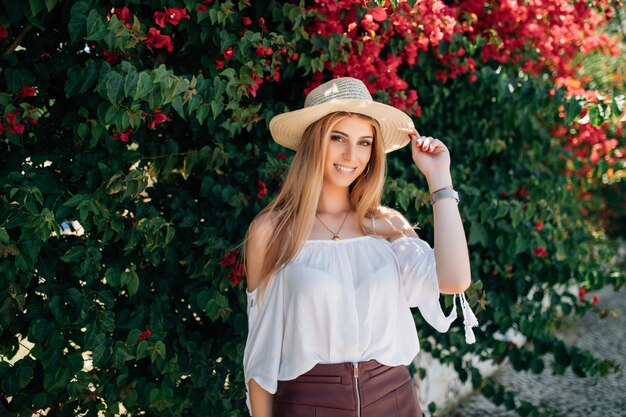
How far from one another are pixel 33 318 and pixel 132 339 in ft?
A: 1.18

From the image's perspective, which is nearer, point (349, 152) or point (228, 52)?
point (349, 152)

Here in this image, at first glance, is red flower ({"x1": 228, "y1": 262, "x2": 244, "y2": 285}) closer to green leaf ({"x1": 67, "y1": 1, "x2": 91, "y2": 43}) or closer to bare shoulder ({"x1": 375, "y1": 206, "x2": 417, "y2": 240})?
bare shoulder ({"x1": 375, "y1": 206, "x2": 417, "y2": 240})

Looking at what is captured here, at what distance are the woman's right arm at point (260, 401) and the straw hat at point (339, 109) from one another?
3.19 feet

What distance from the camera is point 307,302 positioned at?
226 centimetres

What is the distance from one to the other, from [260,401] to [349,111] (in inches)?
43.5

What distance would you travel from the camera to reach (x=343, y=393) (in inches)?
86.0

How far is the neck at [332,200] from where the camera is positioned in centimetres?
257

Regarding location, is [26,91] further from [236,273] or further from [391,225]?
[391,225]

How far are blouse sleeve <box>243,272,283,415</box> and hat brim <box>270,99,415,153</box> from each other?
60cm

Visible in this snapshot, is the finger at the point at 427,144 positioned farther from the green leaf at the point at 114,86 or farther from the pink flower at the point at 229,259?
the green leaf at the point at 114,86

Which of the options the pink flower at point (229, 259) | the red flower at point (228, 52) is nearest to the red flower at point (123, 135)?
the red flower at point (228, 52)

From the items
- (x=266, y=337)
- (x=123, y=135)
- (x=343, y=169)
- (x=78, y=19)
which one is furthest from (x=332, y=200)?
(x=78, y=19)

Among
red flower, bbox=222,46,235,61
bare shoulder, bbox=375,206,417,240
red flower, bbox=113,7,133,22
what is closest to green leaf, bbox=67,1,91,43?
red flower, bbox=113,7,133,22

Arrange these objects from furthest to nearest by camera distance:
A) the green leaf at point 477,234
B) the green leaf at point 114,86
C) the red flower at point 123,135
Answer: the green leaf at point 477,234
the red flower at point 123,135
the green leaf at point 114,86
